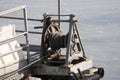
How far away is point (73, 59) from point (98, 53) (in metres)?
54.3

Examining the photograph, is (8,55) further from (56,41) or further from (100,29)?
(100,29)

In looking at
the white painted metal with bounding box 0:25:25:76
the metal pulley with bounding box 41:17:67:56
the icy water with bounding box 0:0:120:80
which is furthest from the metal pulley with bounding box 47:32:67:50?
the icy water with bounding box 0:0:120:80

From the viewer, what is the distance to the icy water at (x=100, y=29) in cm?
6641

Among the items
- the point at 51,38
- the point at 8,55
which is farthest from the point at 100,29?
the point at 8,55

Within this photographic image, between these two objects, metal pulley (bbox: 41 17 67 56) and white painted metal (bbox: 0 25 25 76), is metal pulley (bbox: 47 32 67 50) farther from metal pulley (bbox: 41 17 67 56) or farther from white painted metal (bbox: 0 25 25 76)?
Answer: white painted metal (bbox: 0 25 25 76)

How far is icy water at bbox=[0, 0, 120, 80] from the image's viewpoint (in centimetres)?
6641

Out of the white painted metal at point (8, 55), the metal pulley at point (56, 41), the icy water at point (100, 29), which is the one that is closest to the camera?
the white painted metal at point (8, 55)

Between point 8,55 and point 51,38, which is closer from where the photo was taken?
point 8,55

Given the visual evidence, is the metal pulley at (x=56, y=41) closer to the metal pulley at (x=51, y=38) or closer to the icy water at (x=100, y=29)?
the metal pulley at (x=51, y=38)

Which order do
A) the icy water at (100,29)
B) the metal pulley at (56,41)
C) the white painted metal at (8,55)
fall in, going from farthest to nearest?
the icy water at (100,29) < the metal pulley at (56,41) < the white painted metal at (8,55)

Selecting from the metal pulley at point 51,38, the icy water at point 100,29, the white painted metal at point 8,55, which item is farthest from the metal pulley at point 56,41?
the icy water at point 100,29

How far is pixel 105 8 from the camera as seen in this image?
333ft

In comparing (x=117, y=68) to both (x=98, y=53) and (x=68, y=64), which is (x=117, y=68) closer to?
(x=98, y=53)

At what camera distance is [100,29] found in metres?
80.3
